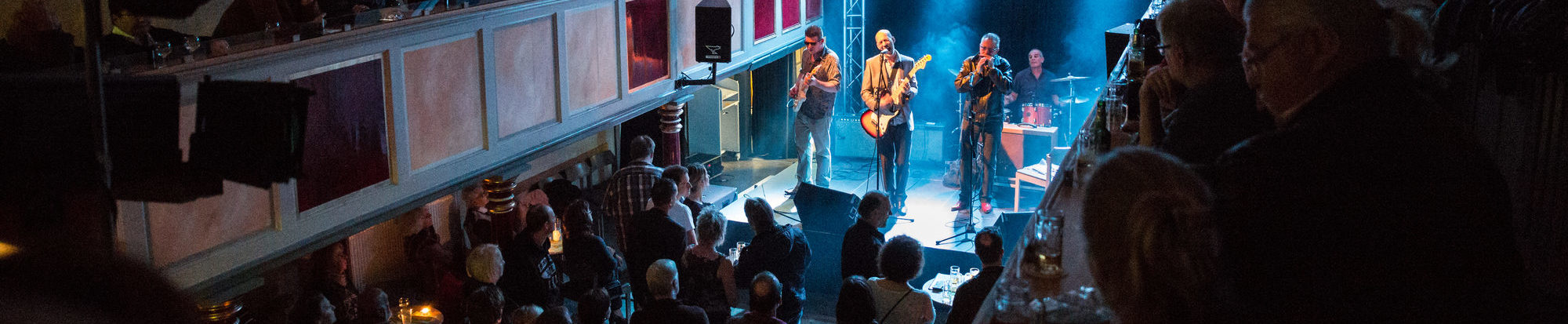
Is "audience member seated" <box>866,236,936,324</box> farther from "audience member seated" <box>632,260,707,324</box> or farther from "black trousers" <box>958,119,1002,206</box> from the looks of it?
"black trousers" <box>958,119,1002,206</box>

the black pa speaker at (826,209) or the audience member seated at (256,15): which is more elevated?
the audience member seated at (256,15)

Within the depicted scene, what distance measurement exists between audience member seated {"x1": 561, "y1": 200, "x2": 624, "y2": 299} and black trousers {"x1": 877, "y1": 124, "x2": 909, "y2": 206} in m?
4.46

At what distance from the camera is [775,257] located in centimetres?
662

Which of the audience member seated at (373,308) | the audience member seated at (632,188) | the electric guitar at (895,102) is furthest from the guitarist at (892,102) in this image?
the audience member seated at (373,308)

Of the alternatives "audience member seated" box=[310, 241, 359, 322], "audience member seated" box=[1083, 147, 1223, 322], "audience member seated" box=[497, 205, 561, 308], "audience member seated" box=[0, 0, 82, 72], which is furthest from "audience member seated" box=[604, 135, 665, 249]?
"audience member seated" box=[1083, 147, 1223, 322]

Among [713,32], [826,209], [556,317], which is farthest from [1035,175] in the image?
[556,317]

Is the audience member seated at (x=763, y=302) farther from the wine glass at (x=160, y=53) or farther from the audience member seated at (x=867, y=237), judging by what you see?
the wine glass at (x=160, y=53)

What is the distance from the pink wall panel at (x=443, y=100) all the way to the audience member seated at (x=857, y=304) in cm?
261

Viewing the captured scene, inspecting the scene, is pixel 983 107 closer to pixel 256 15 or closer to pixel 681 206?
pixel 681 206

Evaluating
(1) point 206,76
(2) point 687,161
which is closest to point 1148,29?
(1) point 206,76

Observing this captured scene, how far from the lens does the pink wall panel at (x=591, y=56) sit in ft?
25.2

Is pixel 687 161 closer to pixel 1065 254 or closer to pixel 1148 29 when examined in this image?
pixel 1148 29

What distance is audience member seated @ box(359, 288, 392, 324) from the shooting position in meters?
5.50

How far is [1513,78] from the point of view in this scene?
2574mm
